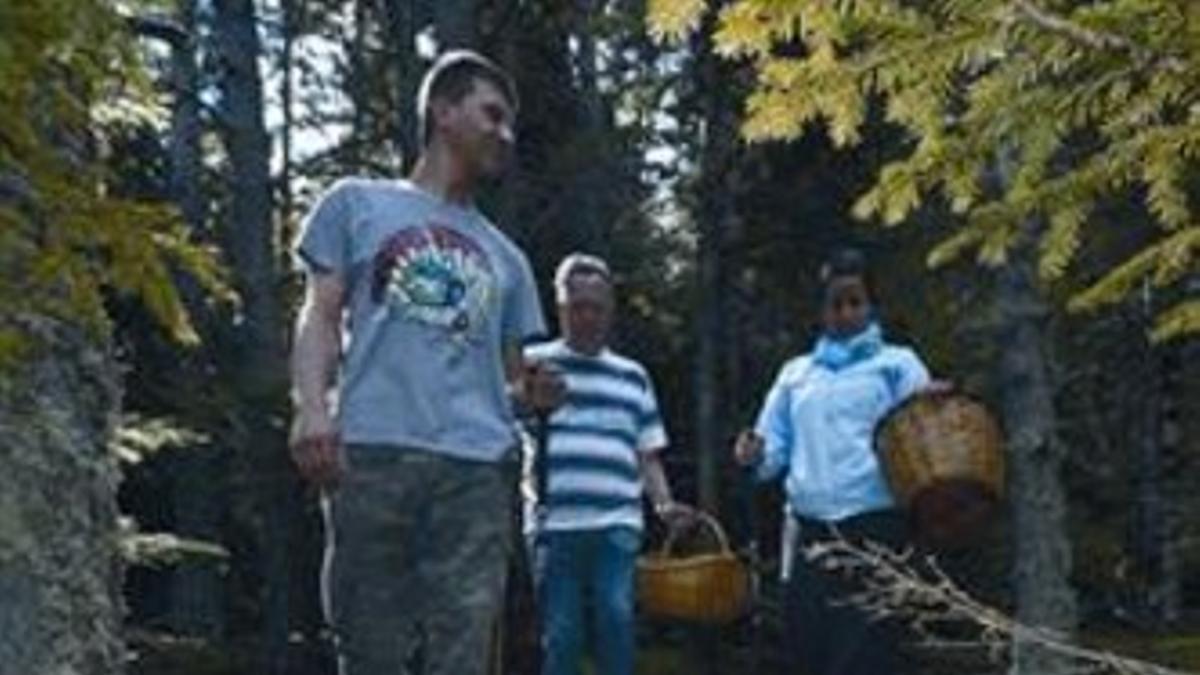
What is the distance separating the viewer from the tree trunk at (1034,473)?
9555 millimetres

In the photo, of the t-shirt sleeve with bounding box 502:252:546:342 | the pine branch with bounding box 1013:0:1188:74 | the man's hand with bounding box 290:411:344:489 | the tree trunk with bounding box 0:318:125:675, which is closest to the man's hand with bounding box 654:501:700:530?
the t-shirt sleeve with bounding box 502:252:546:342

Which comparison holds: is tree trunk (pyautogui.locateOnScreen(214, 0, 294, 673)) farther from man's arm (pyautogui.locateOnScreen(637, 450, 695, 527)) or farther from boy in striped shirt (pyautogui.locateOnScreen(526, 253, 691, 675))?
boy in striped shirt (pyautogui.locateOnScreen(526, 253, 691, 675))

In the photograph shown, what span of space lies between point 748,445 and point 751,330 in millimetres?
9622

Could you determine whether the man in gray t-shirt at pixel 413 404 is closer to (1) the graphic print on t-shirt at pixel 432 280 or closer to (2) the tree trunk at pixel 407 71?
(1) the graphic print on t-shirt at pixel 432 280

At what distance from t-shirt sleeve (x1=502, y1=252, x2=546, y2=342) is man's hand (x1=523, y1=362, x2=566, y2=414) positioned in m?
0.13

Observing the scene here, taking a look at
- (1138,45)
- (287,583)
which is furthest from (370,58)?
(1138,45)

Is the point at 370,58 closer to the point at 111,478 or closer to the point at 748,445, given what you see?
the point at 748,445

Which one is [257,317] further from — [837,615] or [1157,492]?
[837,615]

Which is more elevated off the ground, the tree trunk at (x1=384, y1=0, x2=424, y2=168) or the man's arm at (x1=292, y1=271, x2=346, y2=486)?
the tree trunk at (x1=384, y1=0, x2=424, y2=168)

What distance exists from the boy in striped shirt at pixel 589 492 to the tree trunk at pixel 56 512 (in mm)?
2871

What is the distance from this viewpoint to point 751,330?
17109 mm

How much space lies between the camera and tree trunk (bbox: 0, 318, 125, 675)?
14.2 feet

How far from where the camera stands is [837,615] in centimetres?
735

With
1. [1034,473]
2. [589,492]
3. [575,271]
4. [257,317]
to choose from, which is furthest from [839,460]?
[257,317]
